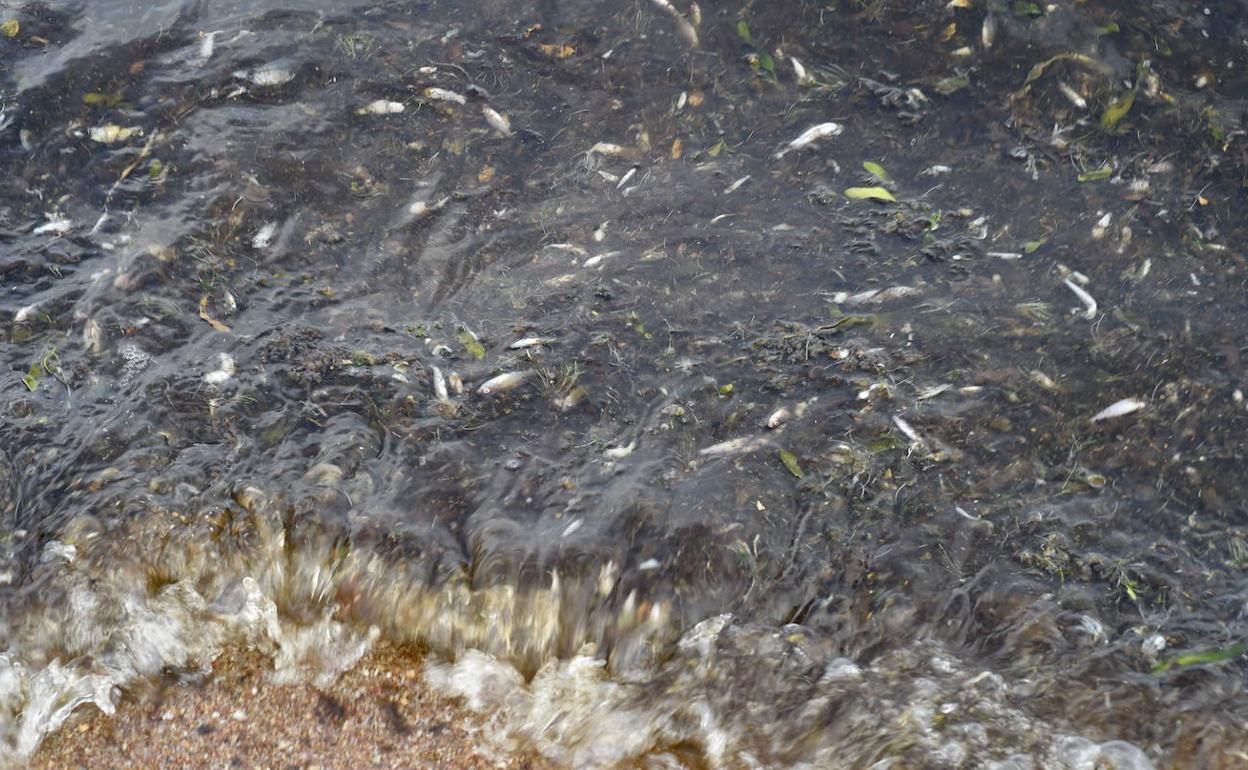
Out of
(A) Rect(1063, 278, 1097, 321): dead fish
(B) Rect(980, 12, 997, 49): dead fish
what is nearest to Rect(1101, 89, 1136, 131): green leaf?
(B) Rect(980, 12, 997, 49): dead fish

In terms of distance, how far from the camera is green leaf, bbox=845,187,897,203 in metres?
4.12

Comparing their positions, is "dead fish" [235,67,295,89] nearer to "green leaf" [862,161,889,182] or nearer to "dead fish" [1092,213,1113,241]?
"green leaf" [862,161,889,182]

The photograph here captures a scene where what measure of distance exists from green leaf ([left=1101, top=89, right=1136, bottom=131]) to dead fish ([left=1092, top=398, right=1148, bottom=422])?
1.32 m

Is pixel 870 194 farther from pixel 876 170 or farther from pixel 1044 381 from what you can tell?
pixel 1044 381

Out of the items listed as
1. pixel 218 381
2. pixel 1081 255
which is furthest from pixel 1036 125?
pixel 218 381

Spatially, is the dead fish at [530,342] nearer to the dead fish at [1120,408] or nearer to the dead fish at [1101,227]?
the dead fish at [1120,408]

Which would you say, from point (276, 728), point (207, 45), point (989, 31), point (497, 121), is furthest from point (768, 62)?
point (276, 728)

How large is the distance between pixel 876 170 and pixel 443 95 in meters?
1.93

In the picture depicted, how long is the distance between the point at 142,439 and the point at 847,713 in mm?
2625

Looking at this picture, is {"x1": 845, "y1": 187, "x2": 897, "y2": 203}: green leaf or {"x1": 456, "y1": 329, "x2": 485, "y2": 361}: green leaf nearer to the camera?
{"x1": 456, "y1": 329, "x2": 485, "y2": 361}: green leaf

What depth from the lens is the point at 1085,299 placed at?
12.6 feet

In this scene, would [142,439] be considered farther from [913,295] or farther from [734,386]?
[913,295]

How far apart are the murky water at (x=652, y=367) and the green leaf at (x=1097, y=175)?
2 centimetres

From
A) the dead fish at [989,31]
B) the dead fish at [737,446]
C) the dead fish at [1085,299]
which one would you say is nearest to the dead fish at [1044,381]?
the dead fish at [1085,299]
